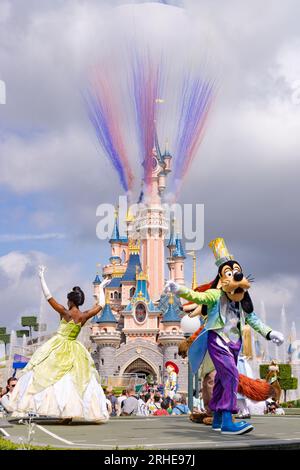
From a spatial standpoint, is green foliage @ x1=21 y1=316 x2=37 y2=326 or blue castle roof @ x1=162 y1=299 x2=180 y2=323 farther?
green foliage @ x1=21 y1=316 x2=37 y2=326

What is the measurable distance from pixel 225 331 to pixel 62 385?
252 centimetres


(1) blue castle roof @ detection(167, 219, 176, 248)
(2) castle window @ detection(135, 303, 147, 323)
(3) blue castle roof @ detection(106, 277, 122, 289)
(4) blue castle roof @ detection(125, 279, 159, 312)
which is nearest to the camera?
(2) castle window @ detection(135, 303, 147, 323)

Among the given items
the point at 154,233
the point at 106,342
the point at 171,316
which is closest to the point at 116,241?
the point at 154,233

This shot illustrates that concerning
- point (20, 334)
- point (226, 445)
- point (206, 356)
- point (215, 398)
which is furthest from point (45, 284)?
point (20, 334)

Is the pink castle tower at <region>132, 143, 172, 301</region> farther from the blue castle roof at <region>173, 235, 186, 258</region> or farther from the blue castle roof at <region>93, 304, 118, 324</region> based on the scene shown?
the blue castle roof at <region>93, 304, 118, 324</region>

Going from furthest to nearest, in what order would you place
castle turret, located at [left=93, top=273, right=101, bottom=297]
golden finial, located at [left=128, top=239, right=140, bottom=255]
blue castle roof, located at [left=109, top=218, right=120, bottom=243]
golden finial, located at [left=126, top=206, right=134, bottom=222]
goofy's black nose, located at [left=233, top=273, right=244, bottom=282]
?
1. blue castle roof, located at [left=109, top=218, right=120, bottom=243]
2. castle turret, located at [left=93, top=273, right=101, bottom=297]
3. golden finial, located at [left=126, top=206, right=134, bottom=222]
4. golden finial, located at [left=128, top=239, right=140, bottom=255]
5. goofy's black nose, located at [left=233, top=273, right=244, bottom=282]

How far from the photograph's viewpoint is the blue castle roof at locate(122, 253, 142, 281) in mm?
63094

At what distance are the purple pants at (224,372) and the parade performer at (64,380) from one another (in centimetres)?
203

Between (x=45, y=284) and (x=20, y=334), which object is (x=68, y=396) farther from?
(x=20, y=334)

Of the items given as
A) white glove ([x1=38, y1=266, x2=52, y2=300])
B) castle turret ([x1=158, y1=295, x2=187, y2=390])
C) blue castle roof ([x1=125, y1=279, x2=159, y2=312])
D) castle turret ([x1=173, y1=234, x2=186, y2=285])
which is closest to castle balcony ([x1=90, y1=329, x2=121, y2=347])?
blue castle roof ([x1=125, y1=279, x2=159, y2=312])

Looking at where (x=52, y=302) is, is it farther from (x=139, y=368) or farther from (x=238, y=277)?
(x=139, y=368)

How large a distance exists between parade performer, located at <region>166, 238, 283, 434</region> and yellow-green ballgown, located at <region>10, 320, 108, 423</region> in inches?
73.1
